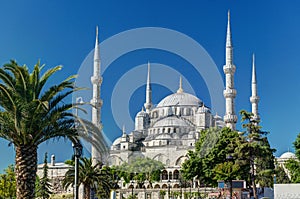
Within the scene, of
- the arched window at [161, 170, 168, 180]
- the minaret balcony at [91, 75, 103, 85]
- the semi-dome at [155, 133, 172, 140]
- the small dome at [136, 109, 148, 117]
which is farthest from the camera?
the small dome at [136, 109, 148, 117]

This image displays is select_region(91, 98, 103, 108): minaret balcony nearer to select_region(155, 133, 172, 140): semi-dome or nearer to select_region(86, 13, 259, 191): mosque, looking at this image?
select_region(86, 13, 259, 191): mosque

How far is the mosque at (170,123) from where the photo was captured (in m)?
51.8

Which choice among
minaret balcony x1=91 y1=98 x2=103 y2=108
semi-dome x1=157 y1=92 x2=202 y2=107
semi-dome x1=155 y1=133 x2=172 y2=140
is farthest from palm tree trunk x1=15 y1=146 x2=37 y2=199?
semi-dome x1=157 y1=92 x2=202 y2=107

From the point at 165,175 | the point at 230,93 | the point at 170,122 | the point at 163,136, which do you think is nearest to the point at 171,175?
the point at 165,175

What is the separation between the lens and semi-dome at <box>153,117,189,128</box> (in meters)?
71.6

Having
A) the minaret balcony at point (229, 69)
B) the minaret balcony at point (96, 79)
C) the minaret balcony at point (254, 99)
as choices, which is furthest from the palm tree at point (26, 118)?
the minaret balcony at point (254, 99)

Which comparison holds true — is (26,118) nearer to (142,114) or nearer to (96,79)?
(96,79)

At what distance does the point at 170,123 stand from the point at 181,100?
26.3 feet

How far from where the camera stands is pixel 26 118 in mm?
12031

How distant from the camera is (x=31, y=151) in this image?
12.2 m

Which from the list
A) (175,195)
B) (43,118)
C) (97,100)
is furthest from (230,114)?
(43,118)

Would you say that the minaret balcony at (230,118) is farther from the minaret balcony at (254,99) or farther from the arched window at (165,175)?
the arched window at (165,175)

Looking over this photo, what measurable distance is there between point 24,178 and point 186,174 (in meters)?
30.1

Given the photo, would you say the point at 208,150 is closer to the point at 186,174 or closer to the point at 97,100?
the point at 186,174
